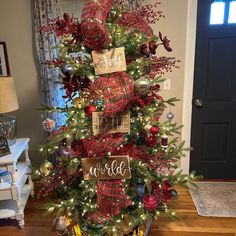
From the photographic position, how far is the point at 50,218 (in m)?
2.16

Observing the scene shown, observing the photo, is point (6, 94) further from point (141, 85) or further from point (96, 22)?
point (141, 85)

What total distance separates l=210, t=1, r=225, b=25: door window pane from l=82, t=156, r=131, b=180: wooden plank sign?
71.6 inches

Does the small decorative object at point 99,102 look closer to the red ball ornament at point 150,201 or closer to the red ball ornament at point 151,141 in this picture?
the red ball ornament at point 151,141

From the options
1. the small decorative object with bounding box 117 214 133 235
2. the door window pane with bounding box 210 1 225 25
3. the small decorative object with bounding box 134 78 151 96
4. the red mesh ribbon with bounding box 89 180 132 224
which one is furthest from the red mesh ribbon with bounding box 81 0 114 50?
the door window pane with bounding box 210 1 225 25

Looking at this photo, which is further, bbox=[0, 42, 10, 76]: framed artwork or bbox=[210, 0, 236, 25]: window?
bbox=[0, 42, 10, 76]: framed artwork

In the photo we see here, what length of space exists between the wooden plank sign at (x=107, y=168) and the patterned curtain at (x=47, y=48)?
1.03m

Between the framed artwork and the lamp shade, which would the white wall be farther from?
the lamp shade

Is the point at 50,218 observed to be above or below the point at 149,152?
below

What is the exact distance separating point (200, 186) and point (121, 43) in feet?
6.50

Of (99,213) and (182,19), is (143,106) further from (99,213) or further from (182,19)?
(182,19)

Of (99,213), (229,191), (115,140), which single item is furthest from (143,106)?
(229,191)

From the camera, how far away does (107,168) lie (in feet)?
4.62

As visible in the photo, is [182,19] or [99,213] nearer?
[99,213]

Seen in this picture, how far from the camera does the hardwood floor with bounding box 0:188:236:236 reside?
1.96 m
